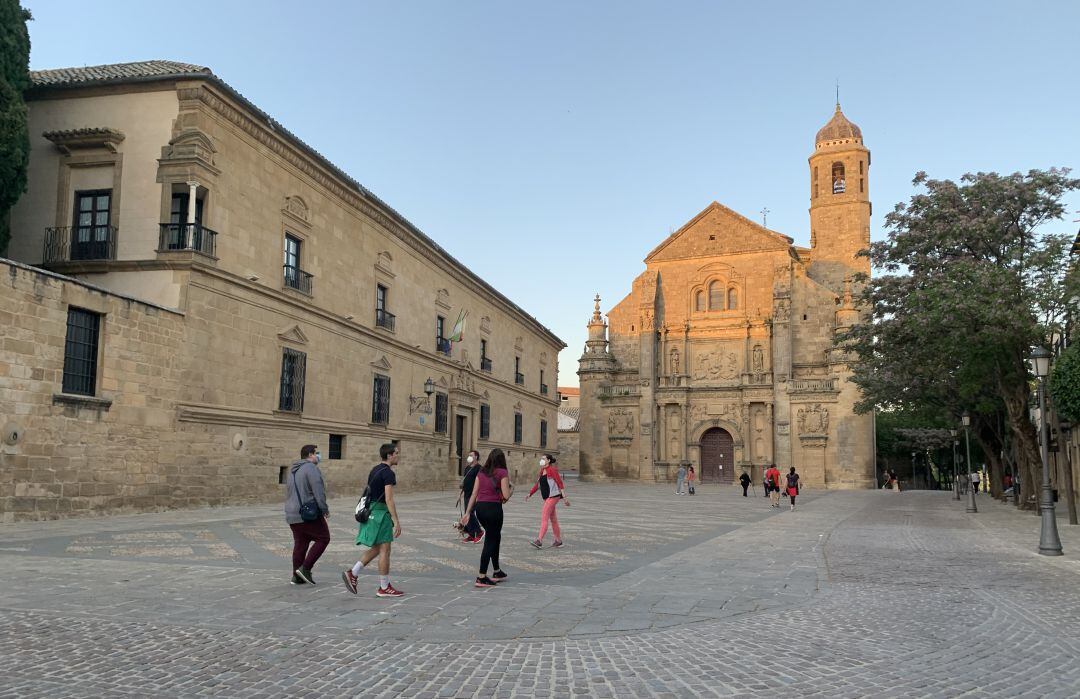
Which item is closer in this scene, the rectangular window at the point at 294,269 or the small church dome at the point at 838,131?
the rectangular window at the point at 294,269

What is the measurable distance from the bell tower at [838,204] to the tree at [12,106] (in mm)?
44065

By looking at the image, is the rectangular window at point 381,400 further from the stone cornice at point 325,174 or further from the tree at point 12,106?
the tree at point 12,106

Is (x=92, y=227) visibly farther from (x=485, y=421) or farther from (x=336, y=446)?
(x=485, y=421)

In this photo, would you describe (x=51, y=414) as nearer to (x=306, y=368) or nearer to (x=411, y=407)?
(x=306, y=368)

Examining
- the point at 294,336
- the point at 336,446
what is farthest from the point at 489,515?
the point at 336,446

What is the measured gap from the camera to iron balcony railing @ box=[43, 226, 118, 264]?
61.9 ft

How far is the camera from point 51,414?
14617 millimetres

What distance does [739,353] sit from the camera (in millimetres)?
47562

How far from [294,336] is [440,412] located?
11.6 meters

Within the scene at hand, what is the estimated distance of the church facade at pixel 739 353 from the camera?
4406 centimetres

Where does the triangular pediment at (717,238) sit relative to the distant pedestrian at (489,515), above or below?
above

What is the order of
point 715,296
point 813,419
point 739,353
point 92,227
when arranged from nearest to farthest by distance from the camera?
1. point 92,227
2. point 813,419
3. point 739,353
4. point 715,296

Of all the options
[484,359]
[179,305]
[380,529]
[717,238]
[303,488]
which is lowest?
[380,529]

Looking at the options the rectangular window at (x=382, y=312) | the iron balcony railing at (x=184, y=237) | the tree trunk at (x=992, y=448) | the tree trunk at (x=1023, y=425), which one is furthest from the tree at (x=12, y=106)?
the tree trunk at (x=992, y=448)
